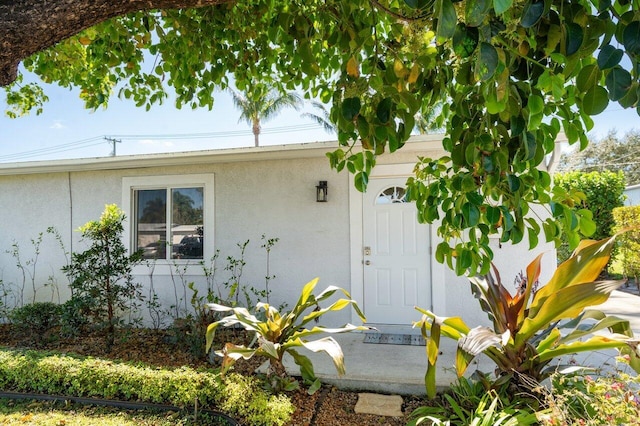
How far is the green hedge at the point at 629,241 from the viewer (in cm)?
A: 903

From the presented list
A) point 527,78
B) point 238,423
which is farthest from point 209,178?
point 527,78

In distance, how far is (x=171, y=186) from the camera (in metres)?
6.51

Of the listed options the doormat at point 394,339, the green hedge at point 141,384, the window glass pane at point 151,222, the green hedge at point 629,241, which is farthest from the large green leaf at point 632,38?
the green hedge at point 629,241

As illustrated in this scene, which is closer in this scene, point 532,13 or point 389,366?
point 532,13

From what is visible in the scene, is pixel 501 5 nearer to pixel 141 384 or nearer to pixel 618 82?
pixel 618 82

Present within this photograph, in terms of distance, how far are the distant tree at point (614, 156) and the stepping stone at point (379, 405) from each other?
96.5 feet

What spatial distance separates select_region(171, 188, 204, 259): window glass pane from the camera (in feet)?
21.2

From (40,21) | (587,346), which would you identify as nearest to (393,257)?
(587,346)

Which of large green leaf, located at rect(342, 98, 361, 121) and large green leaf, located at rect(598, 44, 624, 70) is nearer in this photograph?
large green leaf, located at rect(598, 44, 624, 70)

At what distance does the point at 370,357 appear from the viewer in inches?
178

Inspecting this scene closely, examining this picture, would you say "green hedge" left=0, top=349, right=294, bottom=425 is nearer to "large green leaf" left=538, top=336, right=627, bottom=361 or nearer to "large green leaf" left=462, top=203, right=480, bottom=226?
"large green leaf" left=538, top=336, right=627, bottom=361

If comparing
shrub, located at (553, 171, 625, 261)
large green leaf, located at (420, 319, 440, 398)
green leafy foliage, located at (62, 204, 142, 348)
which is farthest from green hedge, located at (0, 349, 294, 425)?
shrub, located at (553, 171, 625, 261)

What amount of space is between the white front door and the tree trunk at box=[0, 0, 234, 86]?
4.44 metres

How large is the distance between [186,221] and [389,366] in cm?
416
